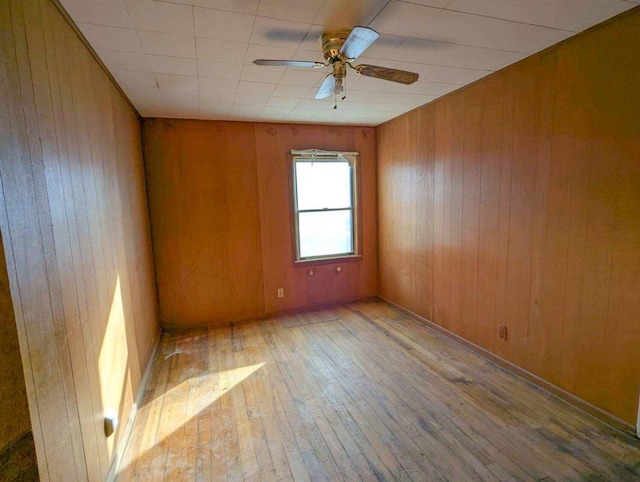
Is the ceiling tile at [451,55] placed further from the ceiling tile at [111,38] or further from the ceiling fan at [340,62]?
the ceiling tile at [111,38]

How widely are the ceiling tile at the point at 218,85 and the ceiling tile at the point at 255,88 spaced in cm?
5

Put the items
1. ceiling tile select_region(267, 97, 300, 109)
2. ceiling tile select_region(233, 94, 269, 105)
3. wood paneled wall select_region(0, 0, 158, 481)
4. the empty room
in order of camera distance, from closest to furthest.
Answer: wood paneled wall select_region(0, 0, 158, 481) → the empty room → ceiling tile select_region(233, 94, 269, 105) → ceiling tile select_region(267, 97, 300, 109)

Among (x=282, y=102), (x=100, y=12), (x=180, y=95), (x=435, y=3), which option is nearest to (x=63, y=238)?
(x=100, y=12)

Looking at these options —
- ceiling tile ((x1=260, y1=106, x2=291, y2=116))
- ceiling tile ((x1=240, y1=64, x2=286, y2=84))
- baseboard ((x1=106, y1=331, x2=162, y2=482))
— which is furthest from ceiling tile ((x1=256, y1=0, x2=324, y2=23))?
baseboard ((x1=106, y1=331, x2=162, y2=482))

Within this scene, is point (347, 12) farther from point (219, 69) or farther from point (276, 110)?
point (276, 110)

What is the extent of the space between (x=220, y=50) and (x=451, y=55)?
63.2 inches

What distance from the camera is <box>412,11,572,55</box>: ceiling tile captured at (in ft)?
6.03

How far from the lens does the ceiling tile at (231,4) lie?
1.59 metres

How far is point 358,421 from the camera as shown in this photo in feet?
7.22

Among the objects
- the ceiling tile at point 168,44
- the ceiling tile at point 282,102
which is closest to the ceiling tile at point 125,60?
the ceiling tile at point 168,44

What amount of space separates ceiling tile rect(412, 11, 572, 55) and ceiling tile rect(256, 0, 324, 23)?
26.5 inches

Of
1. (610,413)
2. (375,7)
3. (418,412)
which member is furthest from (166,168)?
(610,413)

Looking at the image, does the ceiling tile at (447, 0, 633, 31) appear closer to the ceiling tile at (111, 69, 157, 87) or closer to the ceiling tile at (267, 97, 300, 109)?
the ceiling tile at (267, 97, 300, 109)

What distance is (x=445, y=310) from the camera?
350cm
